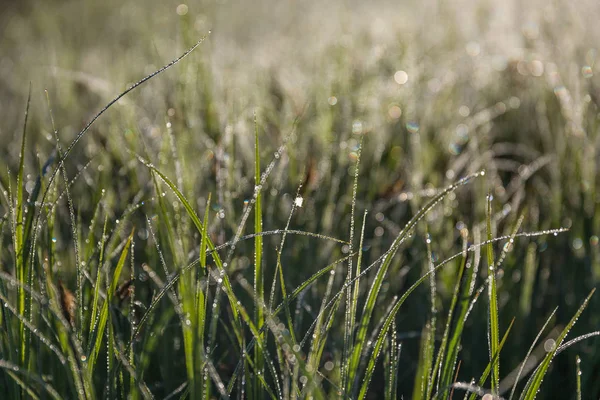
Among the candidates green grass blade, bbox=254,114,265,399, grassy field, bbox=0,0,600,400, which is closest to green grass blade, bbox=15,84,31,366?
grassy field, bbox=0,0,600,400

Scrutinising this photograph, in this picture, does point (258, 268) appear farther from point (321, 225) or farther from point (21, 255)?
point (321, 225)

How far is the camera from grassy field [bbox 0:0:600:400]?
625 mm

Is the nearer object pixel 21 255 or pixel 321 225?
pixel 21 255

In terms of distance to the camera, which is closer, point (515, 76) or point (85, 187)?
point (85, 187)

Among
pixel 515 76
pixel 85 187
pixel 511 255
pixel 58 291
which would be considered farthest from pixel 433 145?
pixel 58 291

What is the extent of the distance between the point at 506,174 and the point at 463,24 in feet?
2.71

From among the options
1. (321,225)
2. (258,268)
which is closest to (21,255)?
(258,268)

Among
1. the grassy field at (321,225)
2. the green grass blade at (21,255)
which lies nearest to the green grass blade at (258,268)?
the grassy field at (321,225)

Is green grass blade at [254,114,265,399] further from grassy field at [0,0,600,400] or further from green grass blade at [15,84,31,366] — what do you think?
green grass blade at [15,84,31,366]

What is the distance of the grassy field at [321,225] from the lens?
62 centimetres

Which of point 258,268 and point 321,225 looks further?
point 321,225

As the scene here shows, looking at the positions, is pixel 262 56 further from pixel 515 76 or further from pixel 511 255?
pixel 511 255

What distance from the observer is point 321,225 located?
43.6 inches

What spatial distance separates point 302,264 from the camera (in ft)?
3.34
